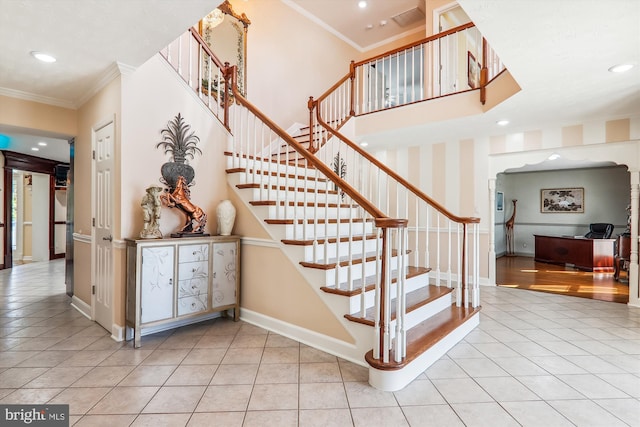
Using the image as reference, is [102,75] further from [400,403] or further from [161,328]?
[400,403]

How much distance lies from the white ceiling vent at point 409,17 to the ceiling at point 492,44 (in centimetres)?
379

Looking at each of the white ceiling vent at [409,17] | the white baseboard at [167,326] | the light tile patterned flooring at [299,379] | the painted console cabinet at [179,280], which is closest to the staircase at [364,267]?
the light tile patterned flooring at [299,379]

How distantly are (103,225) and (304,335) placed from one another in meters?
2.37

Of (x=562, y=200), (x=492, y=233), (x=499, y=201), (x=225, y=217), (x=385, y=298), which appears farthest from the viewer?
(x=499, y=201)

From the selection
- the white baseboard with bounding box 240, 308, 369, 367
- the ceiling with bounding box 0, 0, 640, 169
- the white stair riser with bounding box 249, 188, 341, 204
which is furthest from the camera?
the white stair riser with bounding box 249, 188, 341, 204

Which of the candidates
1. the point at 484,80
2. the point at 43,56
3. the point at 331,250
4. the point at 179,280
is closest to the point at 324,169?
the point at 331,250

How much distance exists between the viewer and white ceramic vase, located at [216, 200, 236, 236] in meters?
3.44

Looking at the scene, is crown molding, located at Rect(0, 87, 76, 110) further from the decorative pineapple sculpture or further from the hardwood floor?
the hardwood floor

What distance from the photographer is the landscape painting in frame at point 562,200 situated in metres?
8.06

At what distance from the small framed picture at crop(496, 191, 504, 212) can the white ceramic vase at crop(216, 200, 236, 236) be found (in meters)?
7.68

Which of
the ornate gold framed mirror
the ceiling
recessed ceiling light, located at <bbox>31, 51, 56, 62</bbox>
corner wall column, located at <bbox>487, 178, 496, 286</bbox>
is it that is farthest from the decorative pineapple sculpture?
corner wall column, located at <bbox>487, 178, 496, 286</bbox>

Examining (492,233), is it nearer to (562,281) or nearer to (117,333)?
(562,281)

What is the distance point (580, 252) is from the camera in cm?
671

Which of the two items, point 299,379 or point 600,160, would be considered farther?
point 600,160
